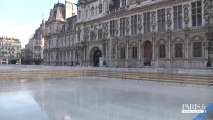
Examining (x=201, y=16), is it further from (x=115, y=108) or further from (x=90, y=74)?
(x=115, y=108)

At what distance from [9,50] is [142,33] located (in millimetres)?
Answer: 112695

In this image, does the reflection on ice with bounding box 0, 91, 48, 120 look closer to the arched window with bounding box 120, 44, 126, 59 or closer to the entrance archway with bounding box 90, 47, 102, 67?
the arched window with bounding box 120, 44, 126, 59

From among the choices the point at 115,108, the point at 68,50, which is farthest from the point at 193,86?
the point at 68,50

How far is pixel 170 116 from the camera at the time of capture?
8.76 m

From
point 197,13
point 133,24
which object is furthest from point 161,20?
point 133,24

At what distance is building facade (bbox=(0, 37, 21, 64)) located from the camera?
129500 millimetres

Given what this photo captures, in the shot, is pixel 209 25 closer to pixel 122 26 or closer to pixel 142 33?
pixel 142 33

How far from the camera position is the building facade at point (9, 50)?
425ft

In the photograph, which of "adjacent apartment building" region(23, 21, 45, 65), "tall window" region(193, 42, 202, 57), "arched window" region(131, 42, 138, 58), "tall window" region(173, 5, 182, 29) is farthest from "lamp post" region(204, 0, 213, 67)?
"adjacent apartment building" region(23, 21, 45, 65)

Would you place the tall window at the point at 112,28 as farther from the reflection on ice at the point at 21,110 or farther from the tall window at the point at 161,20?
the reflection on ice at the point at 21,110

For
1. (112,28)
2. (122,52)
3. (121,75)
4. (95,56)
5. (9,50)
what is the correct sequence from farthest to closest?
(9,50), (95,56), (112,28), (122,52), (121,75)

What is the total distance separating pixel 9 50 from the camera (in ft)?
438

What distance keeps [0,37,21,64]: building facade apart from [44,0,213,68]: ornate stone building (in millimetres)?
78237

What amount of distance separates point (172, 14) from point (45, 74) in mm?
21122
